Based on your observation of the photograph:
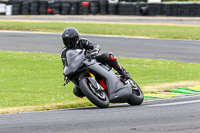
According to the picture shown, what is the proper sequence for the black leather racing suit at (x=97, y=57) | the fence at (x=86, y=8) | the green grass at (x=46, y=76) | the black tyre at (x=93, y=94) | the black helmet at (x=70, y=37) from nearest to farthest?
1. the black tyre at (x=93, y=94)
2. the black helmet at (x=70, y=37)
3. the black leather racing suit at (x=97, y=57)
4. the green grass at (x=46, y=76)
5. the fence at (x=86, y=8)

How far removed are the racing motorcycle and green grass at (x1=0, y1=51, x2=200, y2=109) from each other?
978 mm

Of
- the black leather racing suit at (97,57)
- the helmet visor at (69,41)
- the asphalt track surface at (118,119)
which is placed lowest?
the asphalt track surface at (118,119)

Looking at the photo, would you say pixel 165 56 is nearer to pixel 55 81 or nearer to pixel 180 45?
pixel 180 45

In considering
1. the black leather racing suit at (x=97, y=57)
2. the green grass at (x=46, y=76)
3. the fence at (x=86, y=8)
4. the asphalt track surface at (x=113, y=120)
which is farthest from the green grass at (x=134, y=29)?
the asphalt track surface at (x=113, y=120)

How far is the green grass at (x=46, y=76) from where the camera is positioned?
35.4ft

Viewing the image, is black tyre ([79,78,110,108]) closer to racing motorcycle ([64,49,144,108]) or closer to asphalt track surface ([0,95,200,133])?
racing motorcycle ([64,49,144,108])

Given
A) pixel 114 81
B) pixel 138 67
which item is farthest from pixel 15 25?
pixel 114 81

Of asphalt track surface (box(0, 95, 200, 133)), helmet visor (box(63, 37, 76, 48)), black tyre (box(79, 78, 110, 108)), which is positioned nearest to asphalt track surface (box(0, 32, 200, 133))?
asphalt track surface (box(0, 95, 200, 133))

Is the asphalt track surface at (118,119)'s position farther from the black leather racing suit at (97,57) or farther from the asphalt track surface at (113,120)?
the black leather racing suit at (97,57)

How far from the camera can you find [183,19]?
1678 inches

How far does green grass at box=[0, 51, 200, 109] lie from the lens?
10.8 m

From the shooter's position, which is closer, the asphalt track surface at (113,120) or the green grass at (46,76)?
the asphalt track surface at (113,120)

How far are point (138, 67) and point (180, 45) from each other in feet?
29.0

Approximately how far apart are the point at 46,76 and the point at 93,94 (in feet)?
20.9
